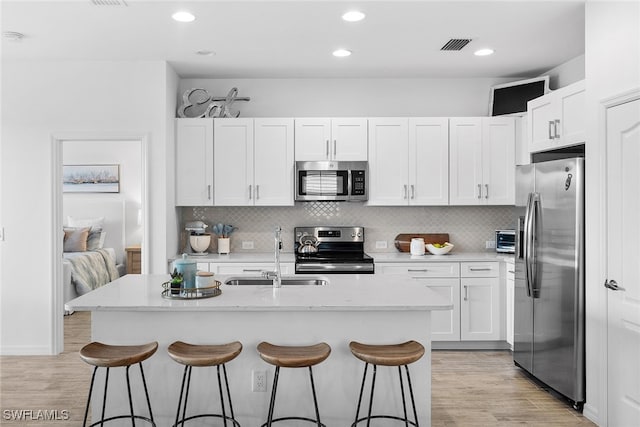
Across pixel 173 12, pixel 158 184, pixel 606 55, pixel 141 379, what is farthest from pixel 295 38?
pixel 141 379

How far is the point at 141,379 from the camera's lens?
2.91 meters

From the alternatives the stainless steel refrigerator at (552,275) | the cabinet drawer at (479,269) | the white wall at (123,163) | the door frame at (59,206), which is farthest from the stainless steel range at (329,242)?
the white wall at (123,163)

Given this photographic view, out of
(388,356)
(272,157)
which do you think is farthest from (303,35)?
→ (388,356)

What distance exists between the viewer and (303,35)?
411cm

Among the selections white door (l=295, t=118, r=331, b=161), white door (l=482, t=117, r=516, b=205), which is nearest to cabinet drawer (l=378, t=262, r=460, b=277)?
white door (l=482, t=117, r=516, b=205)

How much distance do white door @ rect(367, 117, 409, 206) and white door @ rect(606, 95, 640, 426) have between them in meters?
2.19

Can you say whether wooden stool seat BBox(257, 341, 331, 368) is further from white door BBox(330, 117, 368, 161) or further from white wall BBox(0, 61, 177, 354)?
white door BBox(330, 117, 368, 161)

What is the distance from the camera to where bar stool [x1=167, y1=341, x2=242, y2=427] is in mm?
2537

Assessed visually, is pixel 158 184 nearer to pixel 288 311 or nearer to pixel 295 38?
pixel 295 38

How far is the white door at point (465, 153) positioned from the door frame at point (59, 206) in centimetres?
291

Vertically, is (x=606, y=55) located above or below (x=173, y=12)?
below

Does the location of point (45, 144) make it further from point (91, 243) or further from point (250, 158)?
point (91, 243)

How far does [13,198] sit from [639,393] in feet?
16.8

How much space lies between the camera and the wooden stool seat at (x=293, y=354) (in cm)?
252
